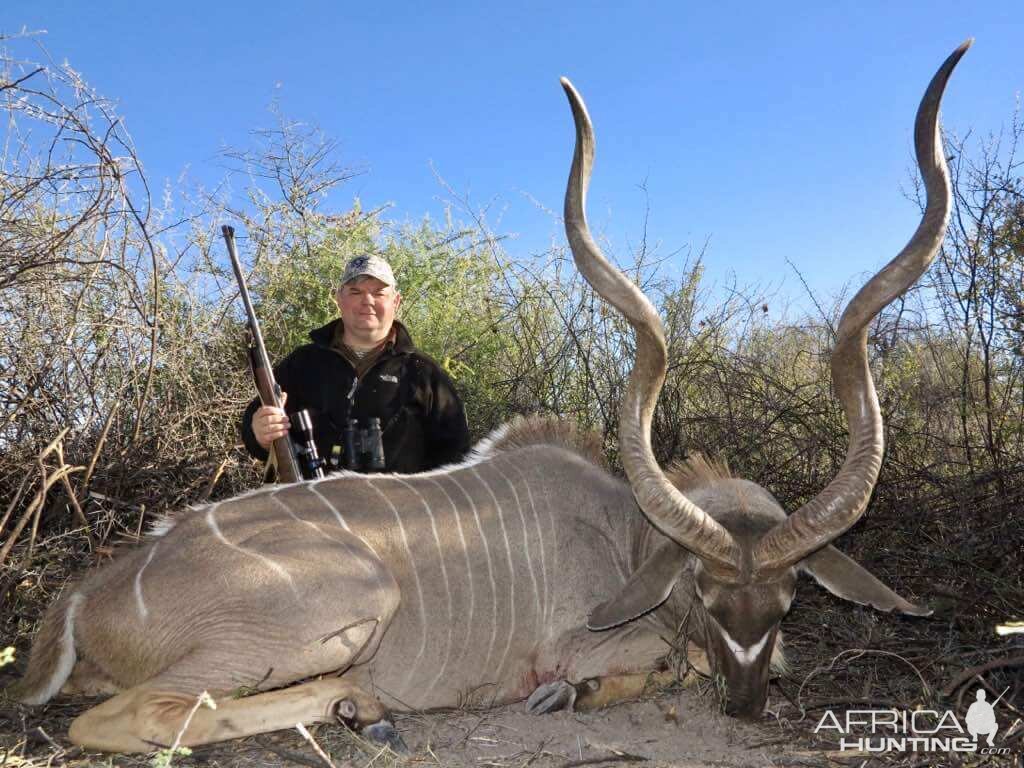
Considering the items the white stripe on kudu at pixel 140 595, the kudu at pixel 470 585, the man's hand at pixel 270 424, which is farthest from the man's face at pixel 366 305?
the white stripe on kudu at pixel 140 595

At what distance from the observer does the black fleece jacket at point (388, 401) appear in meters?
3.57

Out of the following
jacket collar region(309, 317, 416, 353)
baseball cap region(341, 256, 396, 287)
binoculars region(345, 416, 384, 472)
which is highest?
baseball cap region(341, 256, 396, 287)

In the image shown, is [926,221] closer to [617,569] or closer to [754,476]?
[617,569]

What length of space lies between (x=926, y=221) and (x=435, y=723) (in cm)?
175

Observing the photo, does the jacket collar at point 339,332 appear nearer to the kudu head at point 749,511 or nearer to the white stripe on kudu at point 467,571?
the white stripe on kudu at point 467,571

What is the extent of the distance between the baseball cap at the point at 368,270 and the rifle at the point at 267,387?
0.43m

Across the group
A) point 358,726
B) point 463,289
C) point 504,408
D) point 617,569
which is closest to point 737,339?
point 504,408

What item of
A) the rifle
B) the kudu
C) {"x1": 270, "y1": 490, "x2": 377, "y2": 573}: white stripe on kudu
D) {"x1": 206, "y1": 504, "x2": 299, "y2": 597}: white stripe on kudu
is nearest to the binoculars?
the rifle

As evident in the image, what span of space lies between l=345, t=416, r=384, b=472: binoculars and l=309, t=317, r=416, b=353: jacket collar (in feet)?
1.51

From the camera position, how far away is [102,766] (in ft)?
6.18

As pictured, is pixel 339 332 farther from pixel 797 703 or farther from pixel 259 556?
pixel 797 703

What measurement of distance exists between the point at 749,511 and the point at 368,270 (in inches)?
75.8

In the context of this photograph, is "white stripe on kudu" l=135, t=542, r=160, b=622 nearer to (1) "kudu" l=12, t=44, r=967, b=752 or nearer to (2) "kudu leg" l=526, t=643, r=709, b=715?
(1) "kudu" l=12, t=44, r=967, b=752

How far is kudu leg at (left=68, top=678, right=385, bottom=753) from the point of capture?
6.45ft
